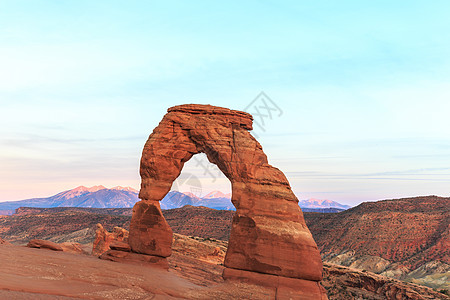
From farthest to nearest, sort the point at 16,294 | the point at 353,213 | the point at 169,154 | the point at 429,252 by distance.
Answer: the point at 353,213, the point at 429,252, the point at 169,154, the point at 16,294

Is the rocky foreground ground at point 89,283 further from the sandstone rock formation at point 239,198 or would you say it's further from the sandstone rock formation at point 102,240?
the sandstone rock formation at point 102,240

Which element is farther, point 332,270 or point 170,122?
point 332,270

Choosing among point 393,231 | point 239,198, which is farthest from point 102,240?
point 393,231

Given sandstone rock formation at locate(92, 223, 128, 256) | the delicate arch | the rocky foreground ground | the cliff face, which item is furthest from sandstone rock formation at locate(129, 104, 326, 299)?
the cliff face

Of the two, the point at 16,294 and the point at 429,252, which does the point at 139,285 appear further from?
the point at 429,252

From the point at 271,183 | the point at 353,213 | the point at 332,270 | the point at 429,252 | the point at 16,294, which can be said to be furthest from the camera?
the point at 353,213

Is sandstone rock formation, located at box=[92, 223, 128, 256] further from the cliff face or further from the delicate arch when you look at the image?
the cliff face

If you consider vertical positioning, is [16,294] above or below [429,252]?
above

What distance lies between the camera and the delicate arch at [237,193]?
19.6m

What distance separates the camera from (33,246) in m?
26.1

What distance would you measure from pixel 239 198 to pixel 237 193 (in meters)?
0.31

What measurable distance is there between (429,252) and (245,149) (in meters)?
52.9

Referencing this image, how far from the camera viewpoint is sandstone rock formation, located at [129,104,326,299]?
19.5 meters

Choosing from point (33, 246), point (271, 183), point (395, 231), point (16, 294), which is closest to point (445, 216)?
point (395, 231)
